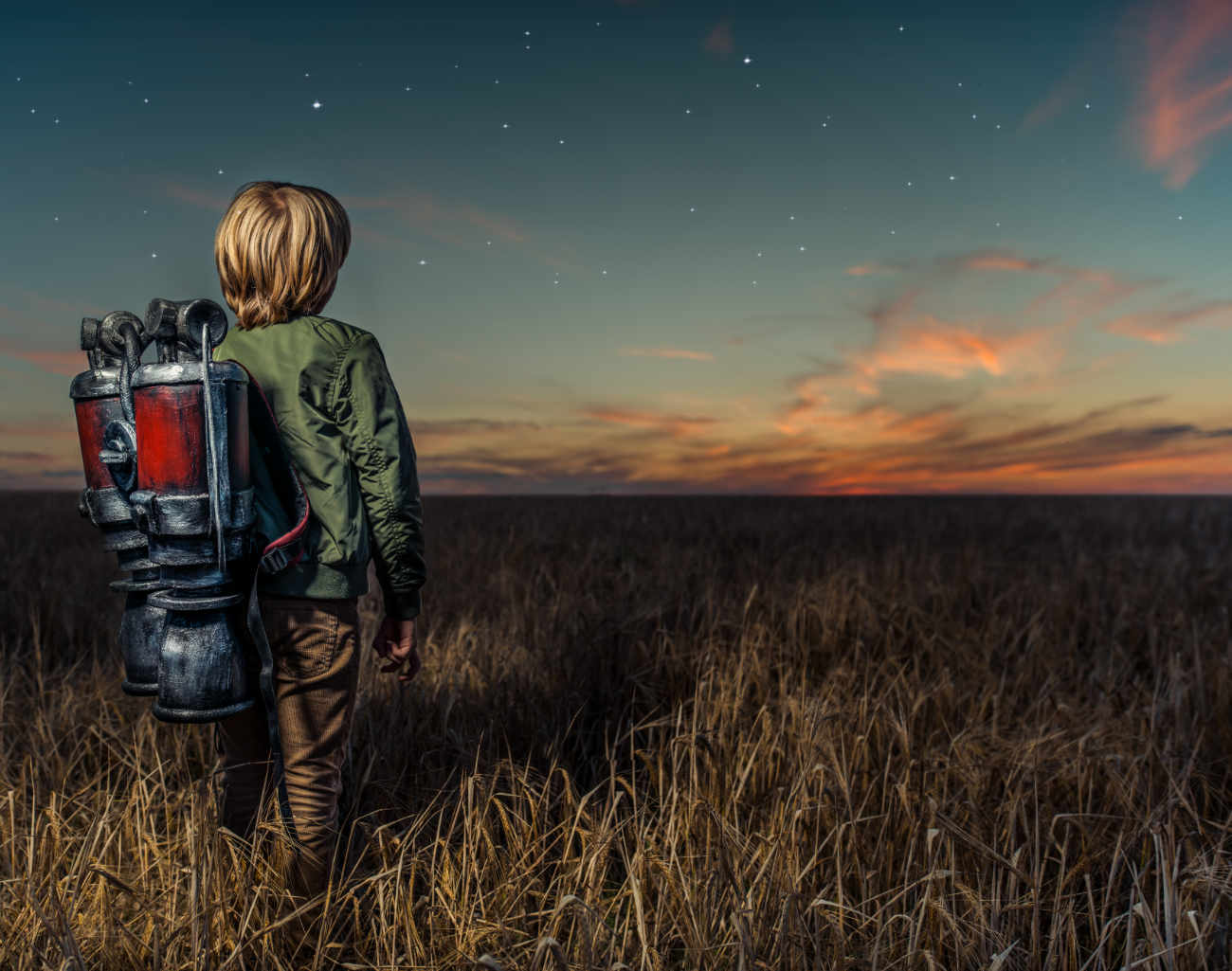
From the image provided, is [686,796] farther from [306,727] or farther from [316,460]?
[316,460]

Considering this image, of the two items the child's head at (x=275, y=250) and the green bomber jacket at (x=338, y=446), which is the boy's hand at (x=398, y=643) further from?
the child's head at (x=275, y=250)

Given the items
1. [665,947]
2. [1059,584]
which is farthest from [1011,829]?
[1059,584]

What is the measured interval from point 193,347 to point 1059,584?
6.48 metres

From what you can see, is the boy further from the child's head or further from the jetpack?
the jetpack

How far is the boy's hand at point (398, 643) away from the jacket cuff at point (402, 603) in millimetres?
27

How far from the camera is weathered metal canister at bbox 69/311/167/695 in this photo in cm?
158

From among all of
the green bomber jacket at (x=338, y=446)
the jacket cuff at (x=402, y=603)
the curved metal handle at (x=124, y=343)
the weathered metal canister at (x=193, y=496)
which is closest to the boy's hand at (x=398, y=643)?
the jacket cuff at (x=402, y=603)

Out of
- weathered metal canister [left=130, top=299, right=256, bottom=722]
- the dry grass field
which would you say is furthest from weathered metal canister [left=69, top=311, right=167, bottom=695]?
the dry grass field

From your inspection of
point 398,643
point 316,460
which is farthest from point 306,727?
point 316,460

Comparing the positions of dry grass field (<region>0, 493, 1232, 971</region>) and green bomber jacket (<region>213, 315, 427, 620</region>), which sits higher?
green bomber jacket (<region>213, 315, 427, 620</region>)

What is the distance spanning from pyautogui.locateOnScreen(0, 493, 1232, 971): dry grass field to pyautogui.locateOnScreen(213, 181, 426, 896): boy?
251 millimetres

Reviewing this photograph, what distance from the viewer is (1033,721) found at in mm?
3420

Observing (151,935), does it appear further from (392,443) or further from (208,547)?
(392,443)

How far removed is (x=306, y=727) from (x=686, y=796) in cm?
101
